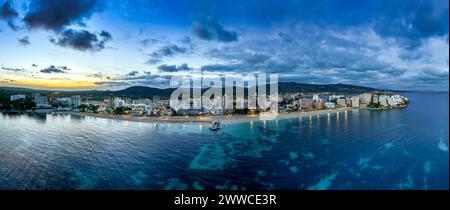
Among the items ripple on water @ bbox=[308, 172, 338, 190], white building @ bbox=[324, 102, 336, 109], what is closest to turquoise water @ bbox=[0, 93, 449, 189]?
ripple on water @ bbox=[308, 172, 338, 190]

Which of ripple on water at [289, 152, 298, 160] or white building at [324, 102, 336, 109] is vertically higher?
white building at [324, 102, 336, 109]

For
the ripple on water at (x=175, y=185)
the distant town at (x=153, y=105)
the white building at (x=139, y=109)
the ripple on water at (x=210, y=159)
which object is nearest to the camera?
the ripple on water at (x=175, y=185)

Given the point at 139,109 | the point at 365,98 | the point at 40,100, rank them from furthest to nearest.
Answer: the point at 365,98 → the point at 40,100 → the point at 139,109

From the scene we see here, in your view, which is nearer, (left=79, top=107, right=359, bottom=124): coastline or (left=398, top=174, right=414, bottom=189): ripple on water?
(left=398, top=174, right=414, bottom=189): ripple on water

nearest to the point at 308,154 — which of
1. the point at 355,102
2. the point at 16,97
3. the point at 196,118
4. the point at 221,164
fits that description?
the point at 221,164

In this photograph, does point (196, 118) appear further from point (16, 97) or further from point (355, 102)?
point (355, 102)

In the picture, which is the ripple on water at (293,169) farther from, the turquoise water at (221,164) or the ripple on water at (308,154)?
the ripple on water at (308,154)

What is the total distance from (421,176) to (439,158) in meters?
2.23

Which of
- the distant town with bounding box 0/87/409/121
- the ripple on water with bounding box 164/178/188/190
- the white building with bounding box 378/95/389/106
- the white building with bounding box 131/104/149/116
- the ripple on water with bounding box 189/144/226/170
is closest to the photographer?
the ripple on water with bounding box 164/178/188/190

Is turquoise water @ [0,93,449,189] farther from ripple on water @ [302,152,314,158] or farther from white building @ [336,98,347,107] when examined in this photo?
white building @ [336,98,347,107]

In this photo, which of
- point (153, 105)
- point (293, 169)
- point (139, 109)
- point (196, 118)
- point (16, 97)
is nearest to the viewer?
point (293, 169)

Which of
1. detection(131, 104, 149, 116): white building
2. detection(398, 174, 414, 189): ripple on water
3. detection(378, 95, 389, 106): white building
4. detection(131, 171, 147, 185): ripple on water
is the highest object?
detection(378, 95, 389, 106): white building

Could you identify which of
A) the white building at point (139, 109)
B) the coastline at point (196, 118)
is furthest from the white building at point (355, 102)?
the white building at point (139, 109)

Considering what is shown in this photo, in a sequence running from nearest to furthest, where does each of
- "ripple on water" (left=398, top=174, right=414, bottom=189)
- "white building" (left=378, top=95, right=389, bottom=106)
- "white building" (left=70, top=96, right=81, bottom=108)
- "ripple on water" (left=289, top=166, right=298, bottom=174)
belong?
"ripple on water" (left=398, top=174, right=414, bottom=189)
"ripple on water" (left=289, top=166, right=298, bottom=174)
"white building" (left=378, top=95, right=389, bottom=106)
"white building" (left=70, top=96, right=81, bottom=108)
